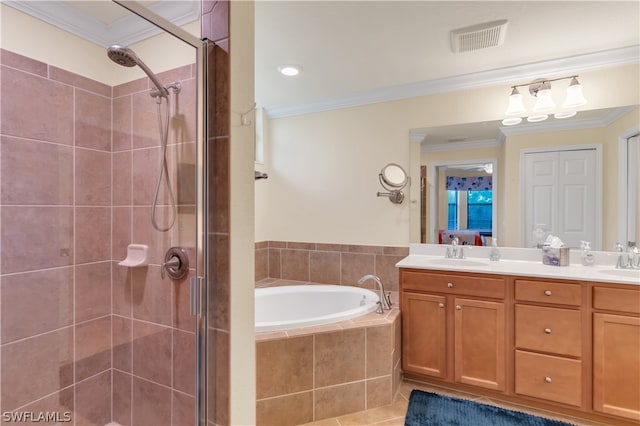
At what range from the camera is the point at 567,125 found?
2.40 m

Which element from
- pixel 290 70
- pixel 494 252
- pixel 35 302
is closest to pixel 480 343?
pixel 494 252

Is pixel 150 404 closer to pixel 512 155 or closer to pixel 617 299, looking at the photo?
pixel 617 299

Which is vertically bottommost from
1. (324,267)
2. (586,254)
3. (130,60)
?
(324,267)

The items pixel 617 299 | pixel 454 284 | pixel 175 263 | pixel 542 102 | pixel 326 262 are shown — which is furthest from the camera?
pixel 326 262

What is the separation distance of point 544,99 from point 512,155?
45cm

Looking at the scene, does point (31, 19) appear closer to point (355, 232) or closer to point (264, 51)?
point (264, 51)

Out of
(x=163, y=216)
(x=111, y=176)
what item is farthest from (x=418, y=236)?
(x=111, y=176)

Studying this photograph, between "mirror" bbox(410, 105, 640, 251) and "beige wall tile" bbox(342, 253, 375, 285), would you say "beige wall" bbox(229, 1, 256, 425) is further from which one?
"mirror" bbox(410, 105, 640, 251)

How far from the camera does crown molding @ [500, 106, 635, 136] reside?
229 cm

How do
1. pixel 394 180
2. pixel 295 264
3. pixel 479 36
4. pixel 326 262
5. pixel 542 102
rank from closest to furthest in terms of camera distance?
pixel 479 36
pixel 542 102
pixel 394 180
pixel 326 262
pixel 295 264

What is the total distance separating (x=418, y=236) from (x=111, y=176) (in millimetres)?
2330

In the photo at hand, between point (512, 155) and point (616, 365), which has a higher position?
point (512, 155)

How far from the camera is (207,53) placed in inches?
45.9

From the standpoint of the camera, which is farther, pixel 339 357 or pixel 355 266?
pixel 355 266
